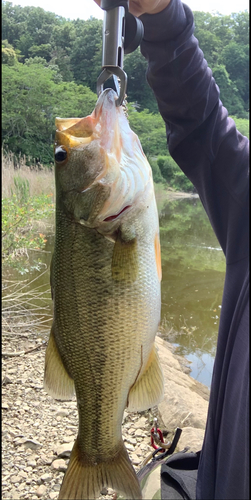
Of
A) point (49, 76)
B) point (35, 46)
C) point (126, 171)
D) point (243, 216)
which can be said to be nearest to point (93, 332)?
point (126, 171)

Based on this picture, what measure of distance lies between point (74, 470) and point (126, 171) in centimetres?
86

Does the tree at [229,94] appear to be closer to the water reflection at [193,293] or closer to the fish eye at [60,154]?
the water reflection at [193,293]

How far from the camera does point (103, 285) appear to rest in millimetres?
973

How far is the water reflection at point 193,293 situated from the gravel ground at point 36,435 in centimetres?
193

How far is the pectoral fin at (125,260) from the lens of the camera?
96 centimetres

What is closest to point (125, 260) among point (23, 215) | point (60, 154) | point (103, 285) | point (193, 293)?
point (103, 285)

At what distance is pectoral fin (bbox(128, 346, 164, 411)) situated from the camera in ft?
3.41

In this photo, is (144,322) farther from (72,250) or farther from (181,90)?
(181,90)

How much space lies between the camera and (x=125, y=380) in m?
1.01

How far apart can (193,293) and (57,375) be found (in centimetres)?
616

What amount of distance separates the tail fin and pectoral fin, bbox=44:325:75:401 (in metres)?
0.17

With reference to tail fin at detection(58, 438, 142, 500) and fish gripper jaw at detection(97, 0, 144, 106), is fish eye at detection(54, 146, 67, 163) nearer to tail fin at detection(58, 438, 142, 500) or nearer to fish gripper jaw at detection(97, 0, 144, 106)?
fish gripper jaw at detection(97, 0, 144, 106)

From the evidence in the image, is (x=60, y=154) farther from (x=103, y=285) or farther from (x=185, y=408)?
(x=185, y=408)

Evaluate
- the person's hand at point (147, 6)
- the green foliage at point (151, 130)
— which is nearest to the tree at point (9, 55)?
the green foliage at point (151, 130)
